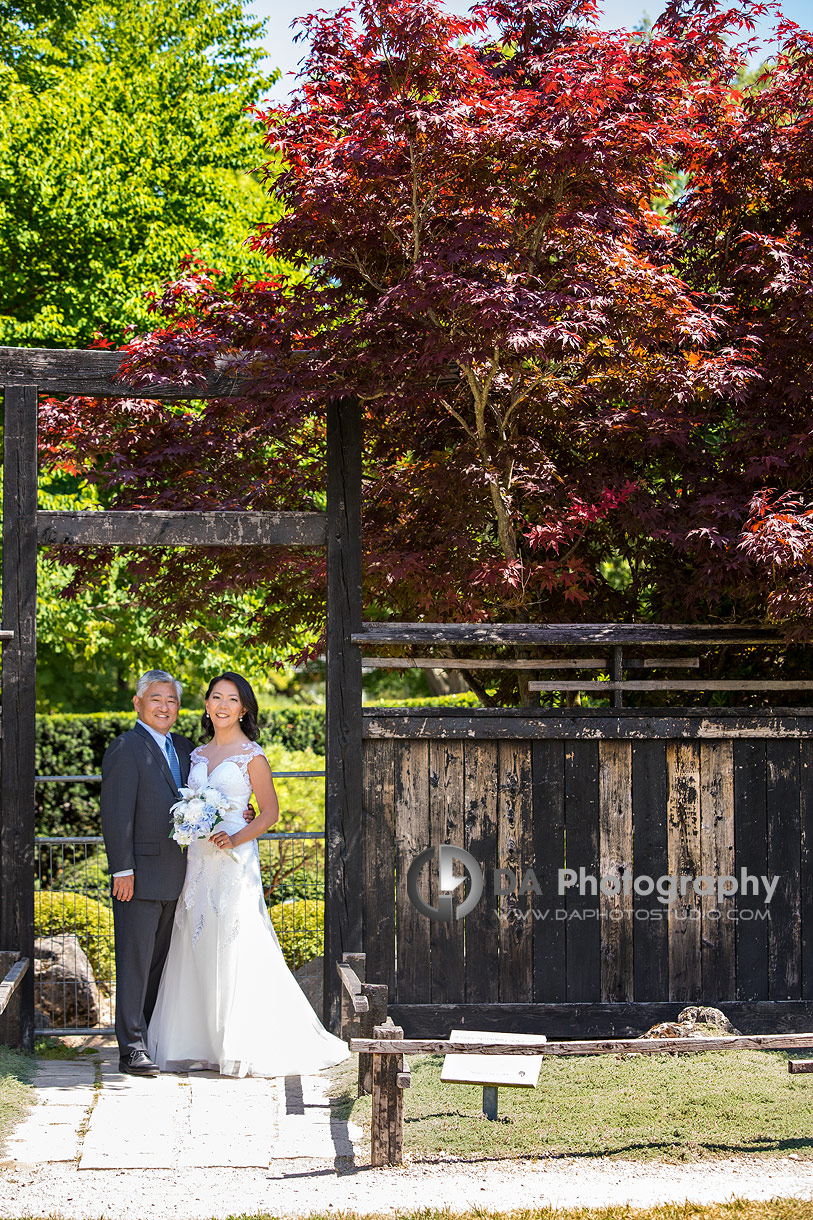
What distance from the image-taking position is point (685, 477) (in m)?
6.92

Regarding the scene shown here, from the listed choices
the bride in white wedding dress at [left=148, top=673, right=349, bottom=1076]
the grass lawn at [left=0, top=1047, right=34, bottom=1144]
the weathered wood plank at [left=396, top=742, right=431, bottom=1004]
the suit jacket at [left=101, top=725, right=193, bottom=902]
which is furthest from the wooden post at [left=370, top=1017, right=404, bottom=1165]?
the weathered wood plank at [left=396, top=742, right=431, bottom=1004]

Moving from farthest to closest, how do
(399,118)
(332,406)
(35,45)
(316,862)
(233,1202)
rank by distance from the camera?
(35,45) → (316,862) → (332,406) → (399,118) → (233,1202)

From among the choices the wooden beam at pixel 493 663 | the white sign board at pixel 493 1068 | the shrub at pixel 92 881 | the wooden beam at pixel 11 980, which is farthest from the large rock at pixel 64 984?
the white sign board at pixel 493 1068

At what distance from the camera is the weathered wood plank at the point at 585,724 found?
6.70m

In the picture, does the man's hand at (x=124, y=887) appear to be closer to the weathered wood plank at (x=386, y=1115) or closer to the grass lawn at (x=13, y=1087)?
the grass lawn at (x=13, y=1087)

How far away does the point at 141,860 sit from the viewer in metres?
6.03

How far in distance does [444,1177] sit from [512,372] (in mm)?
4280

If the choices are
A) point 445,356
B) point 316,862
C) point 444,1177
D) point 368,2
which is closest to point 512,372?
point 445,356

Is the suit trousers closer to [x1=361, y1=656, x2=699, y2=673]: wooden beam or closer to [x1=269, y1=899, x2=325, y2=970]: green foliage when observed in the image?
[x1=361, y1=656, x2=699, y2=673]: wooden beam

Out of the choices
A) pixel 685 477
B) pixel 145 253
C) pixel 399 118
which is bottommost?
pixel 685 477

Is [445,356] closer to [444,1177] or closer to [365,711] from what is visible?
[365,711]

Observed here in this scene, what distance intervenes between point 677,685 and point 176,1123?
3602 mm

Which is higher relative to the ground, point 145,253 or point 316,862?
point 145,253

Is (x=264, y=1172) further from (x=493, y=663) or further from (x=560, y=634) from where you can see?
(x=560, y=634)
